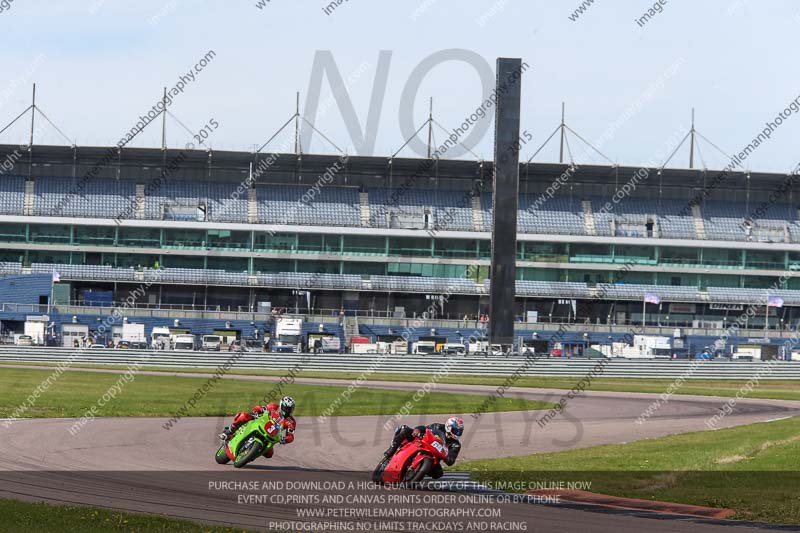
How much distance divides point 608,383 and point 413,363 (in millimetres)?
11981

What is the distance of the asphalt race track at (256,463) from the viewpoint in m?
15.1

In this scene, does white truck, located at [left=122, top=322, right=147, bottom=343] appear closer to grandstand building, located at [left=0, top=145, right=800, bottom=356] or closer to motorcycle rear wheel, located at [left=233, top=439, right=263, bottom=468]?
grandstand building, located at [left=0, top=145, right=800, bottom=356]

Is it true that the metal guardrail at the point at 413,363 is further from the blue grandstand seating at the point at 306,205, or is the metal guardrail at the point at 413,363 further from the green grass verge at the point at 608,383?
the blue grandstand seating at the point at 306,205

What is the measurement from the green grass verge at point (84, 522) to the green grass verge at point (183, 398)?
15781 mm

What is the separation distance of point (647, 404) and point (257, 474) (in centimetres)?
2834

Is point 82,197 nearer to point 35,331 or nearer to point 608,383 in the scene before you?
point 35,331

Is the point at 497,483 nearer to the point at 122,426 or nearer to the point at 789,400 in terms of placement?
the point at 122,426

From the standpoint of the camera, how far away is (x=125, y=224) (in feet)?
300

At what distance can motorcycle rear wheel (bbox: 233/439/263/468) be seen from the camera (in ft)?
67.8

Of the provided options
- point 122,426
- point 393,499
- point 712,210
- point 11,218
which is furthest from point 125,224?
point 393,499

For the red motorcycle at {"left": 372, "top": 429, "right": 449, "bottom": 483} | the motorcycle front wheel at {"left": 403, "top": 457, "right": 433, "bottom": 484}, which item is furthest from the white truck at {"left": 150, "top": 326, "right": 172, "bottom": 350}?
the motorcycle front wheel at {"left": 403, "top": 457, "right": 433, "bottom": 484}

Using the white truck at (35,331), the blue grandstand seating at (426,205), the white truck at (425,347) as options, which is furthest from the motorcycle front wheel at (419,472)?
the blue grandstand seating at (426,205)

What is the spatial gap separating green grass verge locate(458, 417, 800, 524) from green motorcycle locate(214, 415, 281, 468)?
3882 millimetres

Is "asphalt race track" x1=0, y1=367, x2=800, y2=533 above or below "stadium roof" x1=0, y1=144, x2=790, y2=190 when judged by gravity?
below
